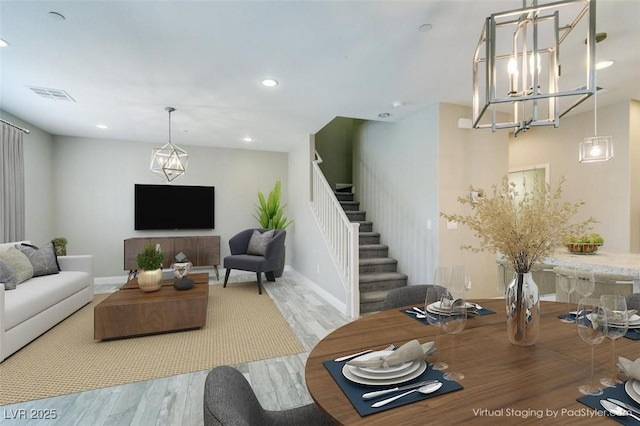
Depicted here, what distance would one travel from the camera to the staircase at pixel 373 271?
380 centimetres

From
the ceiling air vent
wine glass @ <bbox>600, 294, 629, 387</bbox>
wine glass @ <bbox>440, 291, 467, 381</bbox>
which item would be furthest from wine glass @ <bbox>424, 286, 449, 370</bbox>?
the ceiling air vent

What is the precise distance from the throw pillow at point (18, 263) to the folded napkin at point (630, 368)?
4.71 m

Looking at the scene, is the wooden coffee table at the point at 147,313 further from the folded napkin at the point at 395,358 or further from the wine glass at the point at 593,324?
the wine glass at the point at 593,324

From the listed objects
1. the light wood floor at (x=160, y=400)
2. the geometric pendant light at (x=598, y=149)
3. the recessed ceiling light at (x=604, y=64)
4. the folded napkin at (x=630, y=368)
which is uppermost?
the recessed ceiling light at (x=604, y=64)

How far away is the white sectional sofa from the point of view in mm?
2537

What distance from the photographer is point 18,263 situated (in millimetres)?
3242

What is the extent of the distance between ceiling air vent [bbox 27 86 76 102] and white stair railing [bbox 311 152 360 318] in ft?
10.7

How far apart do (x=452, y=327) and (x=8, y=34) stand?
11.5ft

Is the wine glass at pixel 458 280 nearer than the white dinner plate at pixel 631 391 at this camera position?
No

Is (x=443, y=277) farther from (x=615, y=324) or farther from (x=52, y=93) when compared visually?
(x=52, y=93)

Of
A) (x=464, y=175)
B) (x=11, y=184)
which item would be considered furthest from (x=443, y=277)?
(x=11, y=184)

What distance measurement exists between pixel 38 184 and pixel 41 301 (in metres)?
2.76

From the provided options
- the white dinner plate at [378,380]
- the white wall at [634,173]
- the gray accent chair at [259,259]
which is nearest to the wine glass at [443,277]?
the white dinner plate at [378,380]

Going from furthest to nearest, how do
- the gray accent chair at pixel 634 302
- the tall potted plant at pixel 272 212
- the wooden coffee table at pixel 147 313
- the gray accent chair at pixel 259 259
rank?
the tall potted plant at pixel 272 212, the gray accent chair at pixel 259 259, the wooden coffee table at pixel 147 313, the gray accent chair at pixel 634 302
